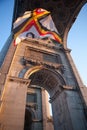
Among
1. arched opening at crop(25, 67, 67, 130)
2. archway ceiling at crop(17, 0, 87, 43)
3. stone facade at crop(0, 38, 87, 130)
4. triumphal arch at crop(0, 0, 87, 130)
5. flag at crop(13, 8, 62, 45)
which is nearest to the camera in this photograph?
stone facade at crop(0, 38, 87, 130)

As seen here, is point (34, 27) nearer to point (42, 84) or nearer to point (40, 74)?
point (40, 74)

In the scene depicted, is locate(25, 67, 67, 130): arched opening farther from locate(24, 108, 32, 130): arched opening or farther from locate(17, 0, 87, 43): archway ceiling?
locate(17, 0, 87, 43): archway ceiling

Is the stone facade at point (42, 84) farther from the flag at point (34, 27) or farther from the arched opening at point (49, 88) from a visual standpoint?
the flag at point (34, 27)

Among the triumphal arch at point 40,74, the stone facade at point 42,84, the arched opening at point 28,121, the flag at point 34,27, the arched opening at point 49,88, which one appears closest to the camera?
the stone facade at point 42,84

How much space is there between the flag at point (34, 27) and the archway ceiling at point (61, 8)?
1.63m

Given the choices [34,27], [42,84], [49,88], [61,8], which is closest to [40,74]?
[42,84]

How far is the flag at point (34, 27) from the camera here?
11788mm

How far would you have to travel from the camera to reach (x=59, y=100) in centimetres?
957

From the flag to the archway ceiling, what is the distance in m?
1.63

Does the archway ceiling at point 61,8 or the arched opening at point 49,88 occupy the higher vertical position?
the archway ceiling at point 61,8

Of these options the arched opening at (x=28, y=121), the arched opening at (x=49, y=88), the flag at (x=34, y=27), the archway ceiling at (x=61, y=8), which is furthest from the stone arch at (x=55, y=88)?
the archway ceiling at (x=61, y=8)

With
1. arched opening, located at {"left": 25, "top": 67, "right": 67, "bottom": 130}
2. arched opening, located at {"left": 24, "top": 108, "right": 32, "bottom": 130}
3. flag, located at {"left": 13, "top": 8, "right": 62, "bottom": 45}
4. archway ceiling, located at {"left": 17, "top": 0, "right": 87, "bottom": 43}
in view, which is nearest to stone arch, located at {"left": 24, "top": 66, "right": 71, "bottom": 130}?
arched opening, located at {"left": 25, "top": 67, "right": 67, "bottom": 130}

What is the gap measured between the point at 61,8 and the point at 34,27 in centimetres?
621

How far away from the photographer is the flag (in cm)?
1179
